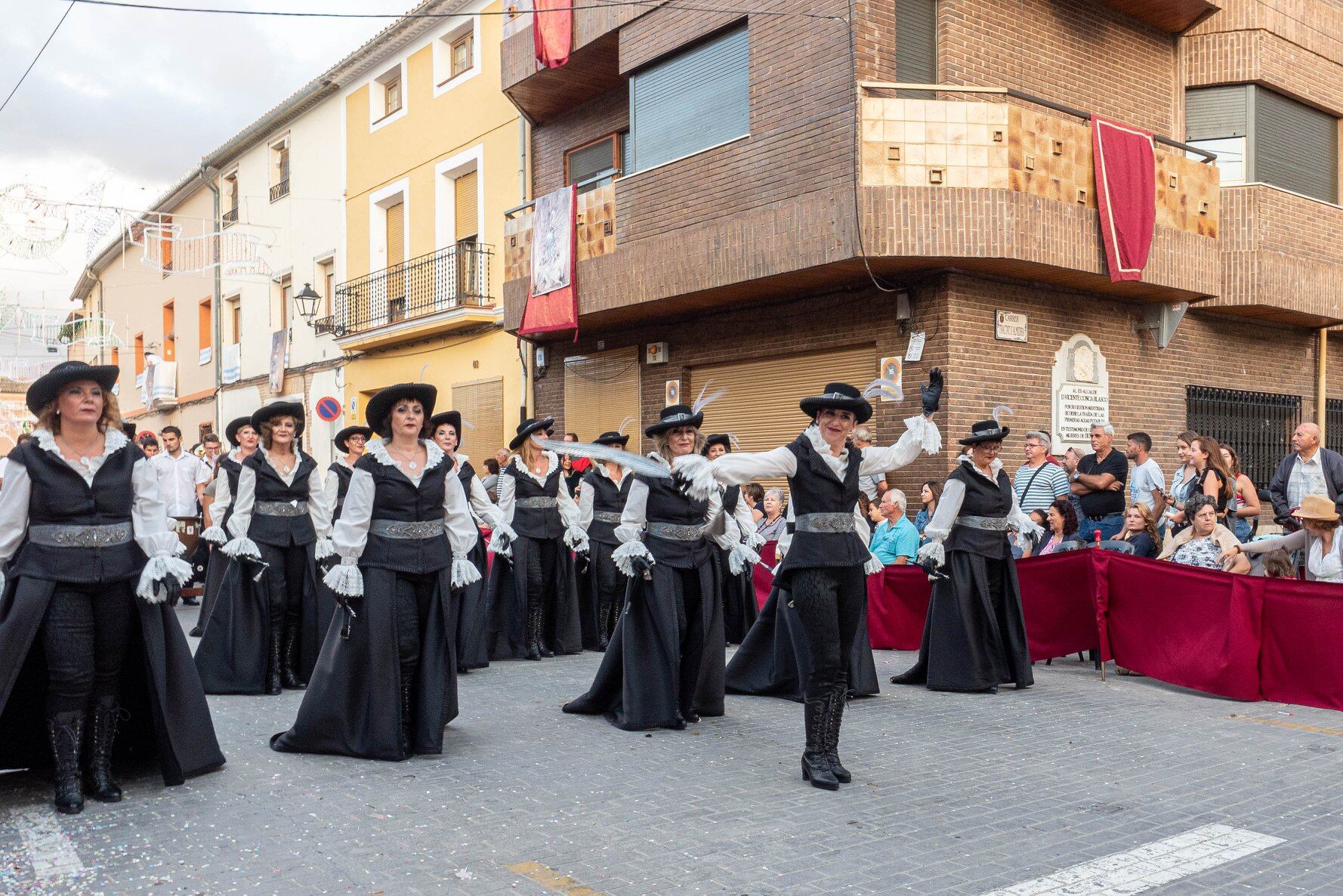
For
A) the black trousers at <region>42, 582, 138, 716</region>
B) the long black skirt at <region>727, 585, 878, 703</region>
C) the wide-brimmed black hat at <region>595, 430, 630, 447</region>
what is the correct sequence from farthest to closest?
1. the wide-brimmed black hat at <region>595, 430, 630, 447</region>
2. the long black skirt at <region>727, 585, 878, 703</region>
3. the black trousers at <region>42, 582, 138, 716</region>

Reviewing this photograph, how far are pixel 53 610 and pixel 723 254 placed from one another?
10480 millimetres

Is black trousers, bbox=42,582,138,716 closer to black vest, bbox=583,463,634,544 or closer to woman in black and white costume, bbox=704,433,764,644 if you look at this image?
woman in black and white costume, bbox=704,433,764,644

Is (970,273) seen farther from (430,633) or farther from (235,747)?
(235,747)

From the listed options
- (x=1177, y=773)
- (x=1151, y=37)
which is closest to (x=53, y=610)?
(x=1177, y=773)

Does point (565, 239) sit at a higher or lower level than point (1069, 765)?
higher

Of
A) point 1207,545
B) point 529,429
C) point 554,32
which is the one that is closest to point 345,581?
point 529,429

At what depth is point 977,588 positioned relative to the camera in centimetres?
914

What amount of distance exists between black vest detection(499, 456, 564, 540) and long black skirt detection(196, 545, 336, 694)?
90.8 inches

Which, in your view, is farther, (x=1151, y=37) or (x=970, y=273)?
(x=1151, y=37)

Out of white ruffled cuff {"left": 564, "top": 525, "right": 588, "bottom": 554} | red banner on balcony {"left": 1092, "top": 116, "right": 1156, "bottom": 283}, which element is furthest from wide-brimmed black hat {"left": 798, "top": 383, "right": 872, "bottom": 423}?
red banner on balcony {"left": 1092, "top": 116, "right": 1156, "bottom": 283}

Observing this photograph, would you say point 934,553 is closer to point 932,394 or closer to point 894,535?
point 932,394

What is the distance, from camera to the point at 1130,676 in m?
9.83

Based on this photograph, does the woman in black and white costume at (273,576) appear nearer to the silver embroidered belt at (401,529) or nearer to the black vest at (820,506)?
the silver embroidered belt at (401,529)

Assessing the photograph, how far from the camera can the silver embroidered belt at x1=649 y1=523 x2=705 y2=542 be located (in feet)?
25.6
